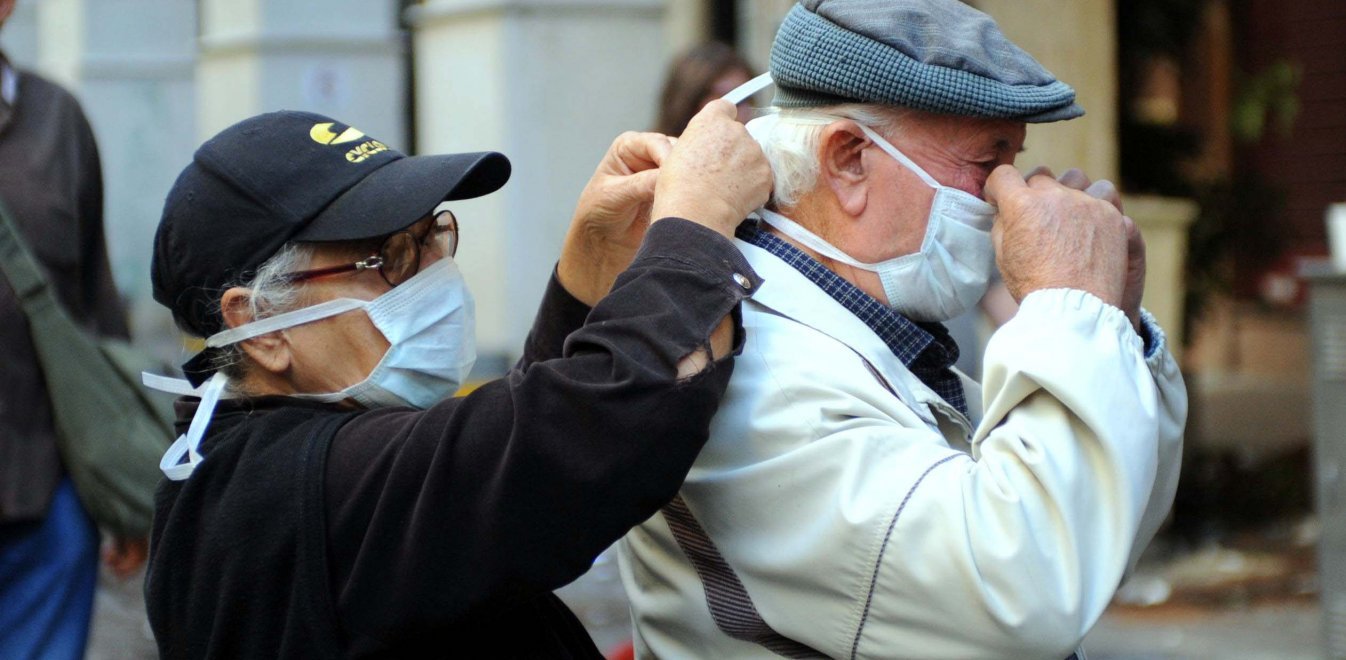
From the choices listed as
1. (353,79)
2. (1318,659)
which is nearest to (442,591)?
(1318,659)

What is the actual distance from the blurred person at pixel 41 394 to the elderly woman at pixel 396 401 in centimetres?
126

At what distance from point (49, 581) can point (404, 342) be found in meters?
1.56

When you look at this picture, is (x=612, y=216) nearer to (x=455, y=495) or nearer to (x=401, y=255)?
(x=401, y=255)

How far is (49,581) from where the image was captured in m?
3.31

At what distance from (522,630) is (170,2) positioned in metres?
12.8

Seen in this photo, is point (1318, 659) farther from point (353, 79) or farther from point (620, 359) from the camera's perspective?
point (353, 79)

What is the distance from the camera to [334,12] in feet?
31.3

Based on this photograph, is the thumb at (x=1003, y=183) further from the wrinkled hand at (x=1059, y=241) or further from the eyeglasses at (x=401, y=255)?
the eyeglasses at (x=401, y=255)

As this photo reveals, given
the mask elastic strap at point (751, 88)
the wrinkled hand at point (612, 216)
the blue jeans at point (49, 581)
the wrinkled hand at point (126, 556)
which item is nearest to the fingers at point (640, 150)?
the wrinkled hand at point (612, 216)

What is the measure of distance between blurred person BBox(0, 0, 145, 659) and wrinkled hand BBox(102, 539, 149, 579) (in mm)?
184

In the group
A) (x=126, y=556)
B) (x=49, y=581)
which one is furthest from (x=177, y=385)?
(x=126, y=556)

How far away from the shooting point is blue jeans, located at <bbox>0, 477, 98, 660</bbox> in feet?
10.7

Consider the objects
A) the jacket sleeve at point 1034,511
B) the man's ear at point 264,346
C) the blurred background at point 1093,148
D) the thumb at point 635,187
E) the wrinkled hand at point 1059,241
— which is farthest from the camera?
the blurred background at point 1093,148

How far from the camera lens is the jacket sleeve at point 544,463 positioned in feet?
5.63
